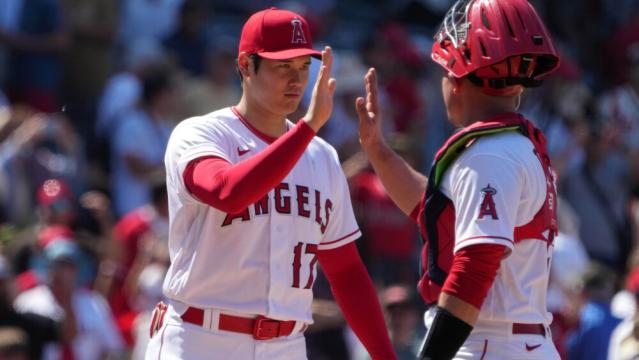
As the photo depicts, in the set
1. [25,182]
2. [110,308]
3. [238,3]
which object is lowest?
[110,308]

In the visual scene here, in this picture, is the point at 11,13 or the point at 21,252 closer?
the point at 21,252

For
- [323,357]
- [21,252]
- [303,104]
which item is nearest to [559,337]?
[323,357]

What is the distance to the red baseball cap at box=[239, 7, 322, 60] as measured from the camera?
4641 millimetres

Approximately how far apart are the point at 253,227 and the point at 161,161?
5.70 meters

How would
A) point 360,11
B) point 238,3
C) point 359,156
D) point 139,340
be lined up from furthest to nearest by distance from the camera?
point 360,11
point 238,3
point 359,156
point 139,340

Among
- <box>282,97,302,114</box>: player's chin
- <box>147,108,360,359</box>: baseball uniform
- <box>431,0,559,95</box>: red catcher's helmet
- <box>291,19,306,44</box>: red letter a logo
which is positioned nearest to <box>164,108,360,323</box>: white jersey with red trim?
<box>147,108,360,359</box>: baseball uniform

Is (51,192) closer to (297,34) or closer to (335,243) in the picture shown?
(335,243)

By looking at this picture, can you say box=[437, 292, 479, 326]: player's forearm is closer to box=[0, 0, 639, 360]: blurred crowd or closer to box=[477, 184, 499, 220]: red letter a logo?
box=[477, 184, 499, 220]: red letter a logo

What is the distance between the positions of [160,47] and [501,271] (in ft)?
23.8

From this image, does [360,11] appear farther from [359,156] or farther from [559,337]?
[559,337]

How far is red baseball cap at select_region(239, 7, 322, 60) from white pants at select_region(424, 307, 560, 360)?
1170 millimetres

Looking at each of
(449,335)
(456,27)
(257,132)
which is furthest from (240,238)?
(456,27)

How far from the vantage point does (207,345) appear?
4.50 metres

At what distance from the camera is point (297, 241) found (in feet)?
15.2
